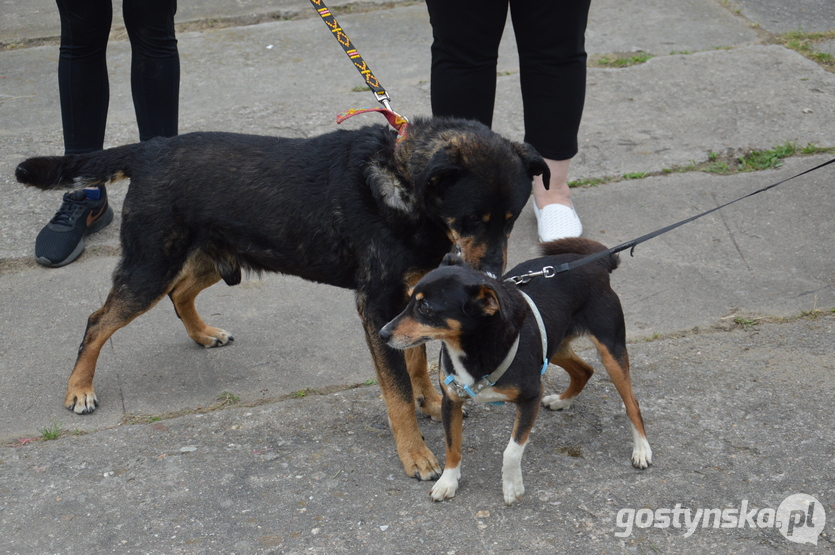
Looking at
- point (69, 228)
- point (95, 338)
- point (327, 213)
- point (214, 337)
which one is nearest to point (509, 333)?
point (327, 213)

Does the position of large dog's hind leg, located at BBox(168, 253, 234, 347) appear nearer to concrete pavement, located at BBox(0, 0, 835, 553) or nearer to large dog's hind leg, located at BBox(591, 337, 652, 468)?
concrete pavement, located at BBox(0, 0, 835, 553)

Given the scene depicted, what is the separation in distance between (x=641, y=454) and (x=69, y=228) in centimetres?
323

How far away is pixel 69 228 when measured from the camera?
430 centimetres

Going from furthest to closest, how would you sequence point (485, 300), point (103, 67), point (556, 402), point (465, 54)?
1. point (103, 67)
2. point (465, 54)
3. point (556, 402)
4. point (485, 300)

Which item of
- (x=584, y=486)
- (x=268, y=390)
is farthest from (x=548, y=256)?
(x=268, y=390)

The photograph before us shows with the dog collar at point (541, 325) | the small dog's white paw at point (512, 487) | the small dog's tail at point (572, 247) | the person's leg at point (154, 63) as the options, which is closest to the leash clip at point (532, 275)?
the dog collar at point (541, 325)

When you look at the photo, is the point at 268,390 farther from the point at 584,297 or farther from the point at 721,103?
the point at 721,103

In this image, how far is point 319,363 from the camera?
143 inches

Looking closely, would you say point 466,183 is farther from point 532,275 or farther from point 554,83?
point 554,83

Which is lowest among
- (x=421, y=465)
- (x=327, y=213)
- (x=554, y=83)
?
(x=421, y=465)

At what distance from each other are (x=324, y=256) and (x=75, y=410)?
49.8 inches

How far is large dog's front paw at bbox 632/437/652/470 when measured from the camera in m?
2.93

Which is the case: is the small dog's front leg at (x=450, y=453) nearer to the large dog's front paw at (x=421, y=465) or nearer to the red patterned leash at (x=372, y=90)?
the large dog's front paw at (x=421, y=465)

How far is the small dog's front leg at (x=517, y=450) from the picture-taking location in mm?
2701
